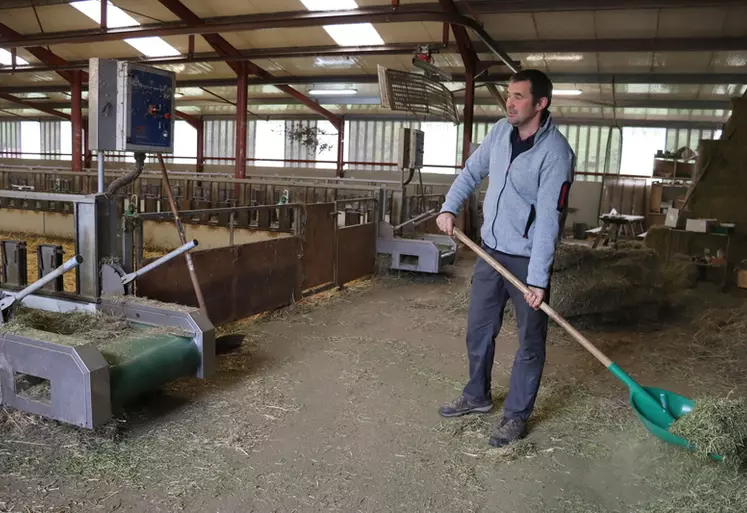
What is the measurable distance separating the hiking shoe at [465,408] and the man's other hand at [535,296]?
0.79 m

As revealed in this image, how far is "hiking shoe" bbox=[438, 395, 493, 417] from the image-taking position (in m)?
3.32

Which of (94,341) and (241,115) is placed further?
(241,115)

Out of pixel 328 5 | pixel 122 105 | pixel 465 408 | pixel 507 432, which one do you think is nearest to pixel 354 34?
pixel 328 5

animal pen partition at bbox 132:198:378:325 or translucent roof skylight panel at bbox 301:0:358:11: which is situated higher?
translucent roof skylight panel at bbox 301:0:358:11

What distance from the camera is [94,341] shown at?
304 cm

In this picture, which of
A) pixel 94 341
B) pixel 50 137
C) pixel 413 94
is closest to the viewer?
pixel 94 341

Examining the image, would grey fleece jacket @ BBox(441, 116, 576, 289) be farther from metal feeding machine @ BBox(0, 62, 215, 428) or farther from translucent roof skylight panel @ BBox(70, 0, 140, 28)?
translucent roof skylight panel @ BBox(70, 0, 140, 28)

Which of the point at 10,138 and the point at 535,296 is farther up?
the point at 10,138

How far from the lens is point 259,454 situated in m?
2.82

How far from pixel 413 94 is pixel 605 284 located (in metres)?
3.09

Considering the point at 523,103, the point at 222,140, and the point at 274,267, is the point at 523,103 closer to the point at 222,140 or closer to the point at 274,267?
the point at 274,267

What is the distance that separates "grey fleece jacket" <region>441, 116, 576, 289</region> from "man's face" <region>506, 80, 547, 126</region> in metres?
0.09

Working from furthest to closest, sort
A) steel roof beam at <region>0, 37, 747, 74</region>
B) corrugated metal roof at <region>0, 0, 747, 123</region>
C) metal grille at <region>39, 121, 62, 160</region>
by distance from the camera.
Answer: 1. metal grille at <region>39, 121, 62, 160</region>
2. steel roof beam at <region>0, 37, 747, 74</region>
3. corrugated metal roof at <region>0, 0, 747, 123</region>

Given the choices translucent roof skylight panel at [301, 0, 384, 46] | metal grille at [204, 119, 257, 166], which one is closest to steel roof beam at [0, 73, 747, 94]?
translucent roof skylight panel at [301, 0, 384, 46]
